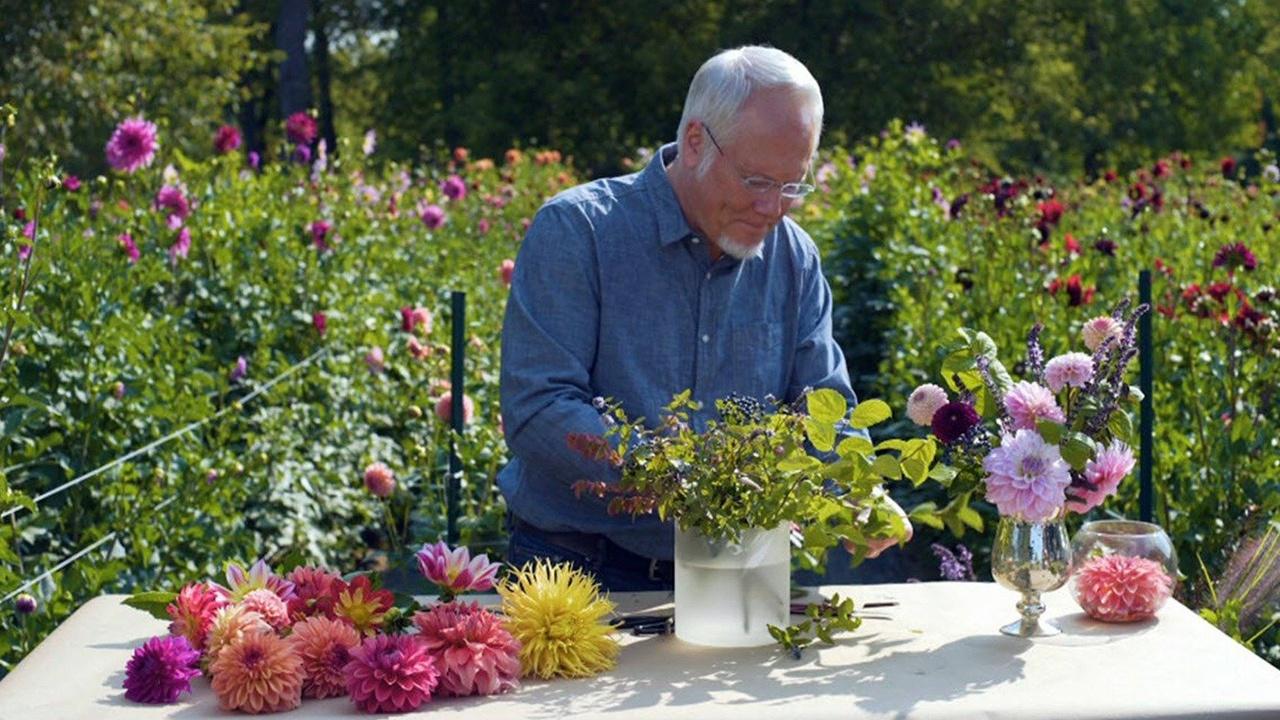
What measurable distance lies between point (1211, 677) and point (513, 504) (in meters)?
1.26

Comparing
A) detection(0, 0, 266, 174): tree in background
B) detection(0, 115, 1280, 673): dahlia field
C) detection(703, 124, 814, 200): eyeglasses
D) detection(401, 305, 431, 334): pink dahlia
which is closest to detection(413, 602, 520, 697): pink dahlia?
detection(0, 115, 1280, 673): dahlia field

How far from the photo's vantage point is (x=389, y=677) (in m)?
2.07

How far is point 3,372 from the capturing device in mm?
3908

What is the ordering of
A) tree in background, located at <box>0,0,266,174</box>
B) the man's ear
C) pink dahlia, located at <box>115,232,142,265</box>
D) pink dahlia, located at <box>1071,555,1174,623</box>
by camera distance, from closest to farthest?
pink dahlia, located at <box>1071,555,1174,623</box>, the man's ear, pink dahlia, located at <box>115,232,142,265</box>, tree in background, located at <box>0,0,266,174</box>

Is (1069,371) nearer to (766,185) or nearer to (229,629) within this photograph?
(766,185)

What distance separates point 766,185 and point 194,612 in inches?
44.7

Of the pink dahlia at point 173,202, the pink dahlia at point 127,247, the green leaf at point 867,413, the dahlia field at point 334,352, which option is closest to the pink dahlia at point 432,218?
the dahlia field at point 334,352

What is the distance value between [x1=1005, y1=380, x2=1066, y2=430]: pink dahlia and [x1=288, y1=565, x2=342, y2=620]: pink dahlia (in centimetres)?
91

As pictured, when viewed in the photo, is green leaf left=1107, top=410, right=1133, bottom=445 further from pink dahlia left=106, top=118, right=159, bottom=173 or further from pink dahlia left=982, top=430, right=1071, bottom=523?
pink dahlia left=106, top=118, right=159, bottom=173

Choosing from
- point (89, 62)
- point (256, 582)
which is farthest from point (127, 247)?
Answer: point (89, 62)

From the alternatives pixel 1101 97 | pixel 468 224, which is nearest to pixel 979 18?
pixel 1101 97

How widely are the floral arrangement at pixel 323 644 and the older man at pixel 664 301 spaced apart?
1.74 ft

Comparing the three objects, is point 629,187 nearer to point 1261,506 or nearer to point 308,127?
point 1261,506

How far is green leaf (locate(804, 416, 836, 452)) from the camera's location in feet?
7.52
